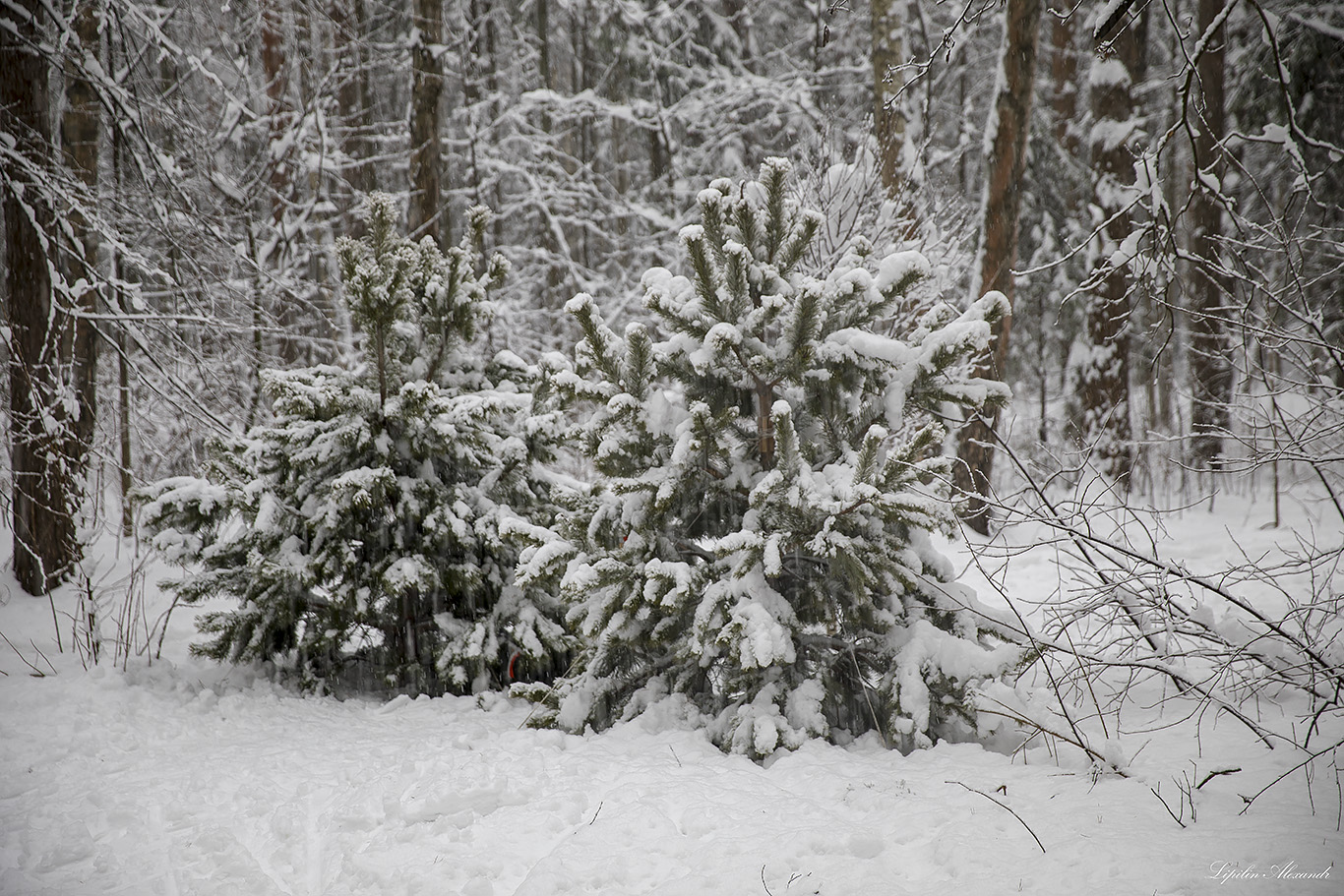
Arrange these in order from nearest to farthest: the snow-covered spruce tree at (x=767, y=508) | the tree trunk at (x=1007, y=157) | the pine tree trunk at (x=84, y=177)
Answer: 1. the snow-covered spruce tree at (x=767, y=508)
2. the pine tree trunk at (x=84, y=177)
3. the tree trunk at (x=1007, y=157)

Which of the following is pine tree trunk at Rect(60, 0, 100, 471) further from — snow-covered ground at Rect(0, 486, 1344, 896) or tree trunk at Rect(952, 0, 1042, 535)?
tree trunk at Rect(952, 0, 1042, 535)

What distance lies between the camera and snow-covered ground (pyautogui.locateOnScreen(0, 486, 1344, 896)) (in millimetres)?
2717

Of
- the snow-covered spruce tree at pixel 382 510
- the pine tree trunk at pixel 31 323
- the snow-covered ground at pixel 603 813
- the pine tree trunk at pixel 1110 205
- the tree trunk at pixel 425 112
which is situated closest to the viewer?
the snow-covered ground at pixel 603 813

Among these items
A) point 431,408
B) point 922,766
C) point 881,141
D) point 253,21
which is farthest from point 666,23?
point 922,766

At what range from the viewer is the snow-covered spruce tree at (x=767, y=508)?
13.1 feet

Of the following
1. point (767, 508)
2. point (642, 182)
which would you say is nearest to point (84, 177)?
point (767, 508)

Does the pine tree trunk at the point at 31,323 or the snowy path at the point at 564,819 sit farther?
the pine tree trunk at the point at 31,323

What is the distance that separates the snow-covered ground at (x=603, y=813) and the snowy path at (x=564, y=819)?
12mm

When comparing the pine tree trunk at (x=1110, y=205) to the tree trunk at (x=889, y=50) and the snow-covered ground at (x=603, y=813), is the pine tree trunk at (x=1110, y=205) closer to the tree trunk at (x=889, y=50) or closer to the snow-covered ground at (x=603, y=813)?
the tree trunk at (x=889, y=50)

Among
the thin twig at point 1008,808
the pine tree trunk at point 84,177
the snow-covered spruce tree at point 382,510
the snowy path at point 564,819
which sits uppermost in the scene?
the pine tree trunk at point 84,177

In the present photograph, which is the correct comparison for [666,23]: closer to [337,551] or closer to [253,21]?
[253,21]

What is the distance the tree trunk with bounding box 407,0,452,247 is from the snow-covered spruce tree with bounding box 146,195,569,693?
4.73m

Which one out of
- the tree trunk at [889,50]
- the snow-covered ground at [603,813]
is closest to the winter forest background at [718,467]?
the snow-covered ground at [603,813]

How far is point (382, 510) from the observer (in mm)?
5410
